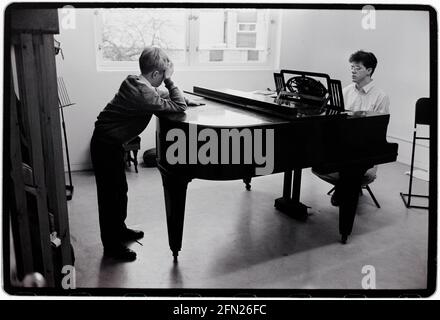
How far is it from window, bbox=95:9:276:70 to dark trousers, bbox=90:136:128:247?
6.21 feet

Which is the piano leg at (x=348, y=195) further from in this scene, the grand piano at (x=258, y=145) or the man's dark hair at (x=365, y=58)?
the man's dark hair at (x=365, y=58)

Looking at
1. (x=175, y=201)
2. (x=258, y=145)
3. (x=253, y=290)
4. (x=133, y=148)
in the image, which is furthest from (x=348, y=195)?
(x=133, y=148)

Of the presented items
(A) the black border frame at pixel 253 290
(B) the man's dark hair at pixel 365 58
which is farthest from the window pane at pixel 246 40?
(A) the black border frame at pixel 253 290

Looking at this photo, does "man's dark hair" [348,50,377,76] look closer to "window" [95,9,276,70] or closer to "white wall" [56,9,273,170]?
"window" [95,9,276,70]

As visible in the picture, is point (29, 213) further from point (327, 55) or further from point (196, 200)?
point (327, 55)

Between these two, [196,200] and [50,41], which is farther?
[196,200]

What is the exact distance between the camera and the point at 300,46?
180 inches

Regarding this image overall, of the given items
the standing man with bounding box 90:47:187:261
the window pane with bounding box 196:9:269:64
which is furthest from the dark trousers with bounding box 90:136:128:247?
the window pane with bounding box 196:9:269:64

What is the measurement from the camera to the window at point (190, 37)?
13.3 ft

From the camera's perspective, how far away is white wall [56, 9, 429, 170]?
3.91m

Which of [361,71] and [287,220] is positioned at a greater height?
[361,71]

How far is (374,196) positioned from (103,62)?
106 inches
